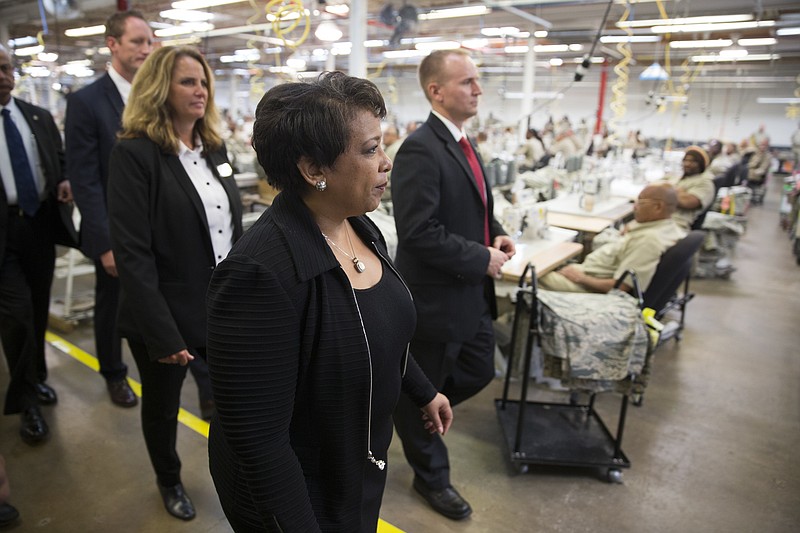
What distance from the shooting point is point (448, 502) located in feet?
7.00

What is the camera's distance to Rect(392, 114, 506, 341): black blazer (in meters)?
1.90

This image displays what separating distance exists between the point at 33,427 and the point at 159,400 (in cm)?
115

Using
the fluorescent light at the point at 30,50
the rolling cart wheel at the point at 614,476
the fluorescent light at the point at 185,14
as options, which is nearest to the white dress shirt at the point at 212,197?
the rolling cart wheel at the point at 614,476

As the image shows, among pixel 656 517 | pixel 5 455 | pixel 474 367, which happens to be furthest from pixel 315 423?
pixel 5 455

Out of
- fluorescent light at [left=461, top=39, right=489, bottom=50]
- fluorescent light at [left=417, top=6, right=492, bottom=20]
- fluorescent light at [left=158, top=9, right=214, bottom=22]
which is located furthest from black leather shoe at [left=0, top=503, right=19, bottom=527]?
fluorescent light at [left=461, top=39, right=489, bottom=50]

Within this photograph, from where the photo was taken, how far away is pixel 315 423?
3.33ft

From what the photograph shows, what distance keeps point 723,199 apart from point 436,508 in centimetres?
671

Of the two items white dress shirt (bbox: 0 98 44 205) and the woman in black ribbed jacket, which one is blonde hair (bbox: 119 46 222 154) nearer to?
the woman in black ribbed jacket

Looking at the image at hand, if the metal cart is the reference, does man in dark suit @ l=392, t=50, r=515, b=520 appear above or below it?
above

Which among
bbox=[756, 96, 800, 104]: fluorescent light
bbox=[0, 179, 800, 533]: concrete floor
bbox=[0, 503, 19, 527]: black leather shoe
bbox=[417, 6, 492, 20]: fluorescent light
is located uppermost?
bbox=[417, 6, 492, 20]: fluorescent light

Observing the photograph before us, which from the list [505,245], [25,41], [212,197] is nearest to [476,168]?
[505,245]

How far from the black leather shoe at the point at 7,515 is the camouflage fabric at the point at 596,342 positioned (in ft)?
7.21

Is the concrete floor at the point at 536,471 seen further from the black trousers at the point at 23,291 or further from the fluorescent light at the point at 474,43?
the fluorescent light at the point at 474,43

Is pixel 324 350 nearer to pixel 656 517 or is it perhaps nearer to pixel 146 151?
pixel 146 151
